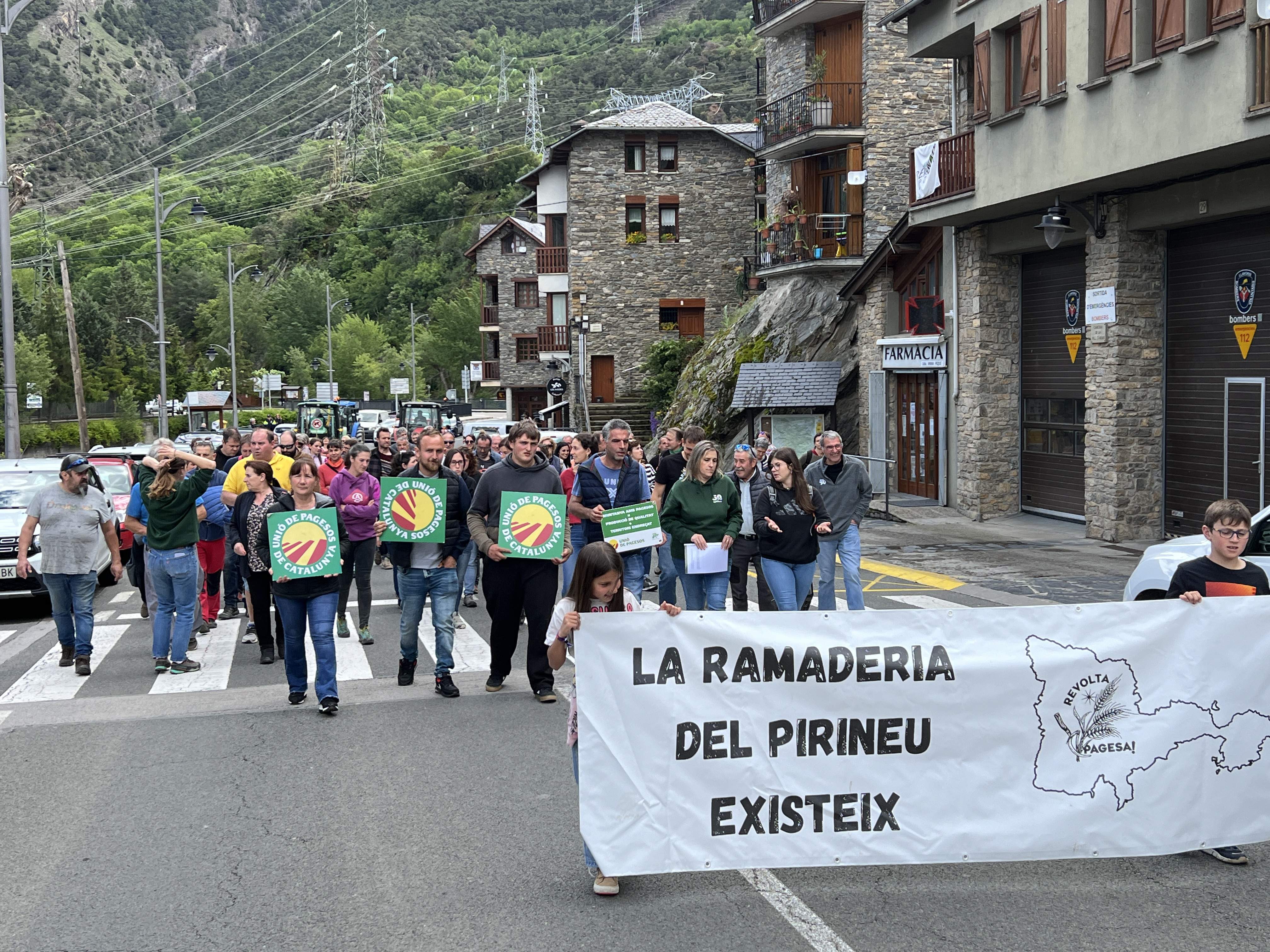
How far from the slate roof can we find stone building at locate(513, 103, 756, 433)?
2467 centimetres

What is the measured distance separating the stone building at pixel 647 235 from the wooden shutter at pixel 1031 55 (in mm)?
33587

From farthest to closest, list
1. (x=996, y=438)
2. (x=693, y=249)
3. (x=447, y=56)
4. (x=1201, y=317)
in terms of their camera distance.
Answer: (x=447, y=56), (x=693, y=249), (x=996, y=438), (x=1201, y=317)

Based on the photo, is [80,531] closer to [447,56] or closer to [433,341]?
[433,341]

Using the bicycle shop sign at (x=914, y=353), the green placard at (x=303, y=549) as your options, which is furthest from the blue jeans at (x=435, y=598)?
the bicycle shop sign at (x=914, y=353)

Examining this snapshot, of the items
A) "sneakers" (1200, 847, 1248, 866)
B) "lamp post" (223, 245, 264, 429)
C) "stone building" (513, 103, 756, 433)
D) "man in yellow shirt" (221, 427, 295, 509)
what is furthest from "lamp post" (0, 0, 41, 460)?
"stone building" (513, 103, 756, 433)

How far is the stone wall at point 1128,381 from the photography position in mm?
19969

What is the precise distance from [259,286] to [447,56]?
7220cm

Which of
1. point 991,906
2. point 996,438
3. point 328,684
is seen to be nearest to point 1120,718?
point 991,906

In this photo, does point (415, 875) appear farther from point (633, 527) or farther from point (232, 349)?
point (232, 349)

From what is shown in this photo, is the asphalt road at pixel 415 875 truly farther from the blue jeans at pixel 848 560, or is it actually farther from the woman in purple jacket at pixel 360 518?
the blue jeans at pixel 848 560

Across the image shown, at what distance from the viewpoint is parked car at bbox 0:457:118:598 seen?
14.8 meters

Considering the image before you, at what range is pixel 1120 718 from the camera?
6.02 m

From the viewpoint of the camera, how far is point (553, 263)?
6038cm

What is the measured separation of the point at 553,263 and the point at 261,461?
163 ft
